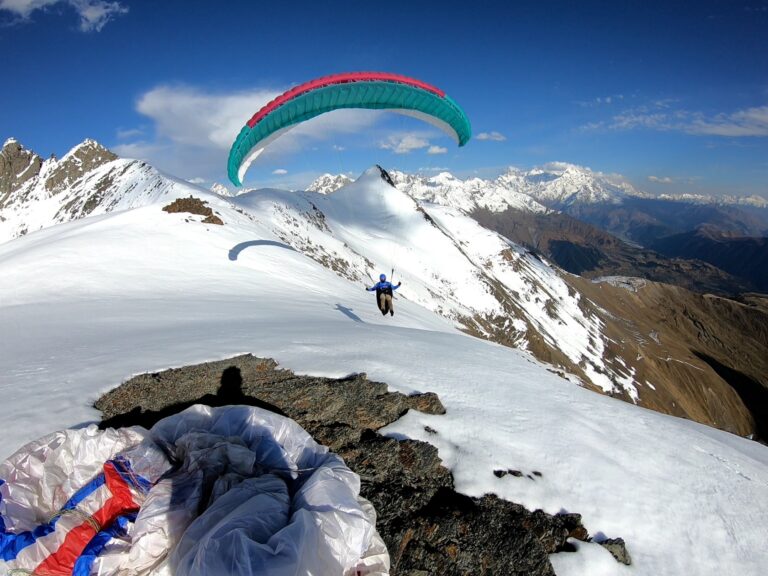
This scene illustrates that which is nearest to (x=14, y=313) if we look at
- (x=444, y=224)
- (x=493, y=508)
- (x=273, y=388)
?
(x=273, y=388)

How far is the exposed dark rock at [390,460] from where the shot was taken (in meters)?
4.30

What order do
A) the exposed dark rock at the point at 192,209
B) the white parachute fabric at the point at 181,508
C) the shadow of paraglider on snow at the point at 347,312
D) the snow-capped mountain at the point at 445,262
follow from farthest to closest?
the snow-capped mountain at the point at 445,262
the exposed dark rock at the point at 192,209
the shadow of paraglider on snow at the point at 347,312
the white parachute fabric at the point at 181,508

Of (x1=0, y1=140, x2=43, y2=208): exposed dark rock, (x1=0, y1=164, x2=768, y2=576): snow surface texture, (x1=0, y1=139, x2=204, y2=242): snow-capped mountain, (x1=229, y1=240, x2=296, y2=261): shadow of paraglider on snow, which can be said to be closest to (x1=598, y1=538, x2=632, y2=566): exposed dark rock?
(x1=0, y1=164, x2=768, y2=576): snow surface texture

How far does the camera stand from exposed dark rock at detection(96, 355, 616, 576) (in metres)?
4.30

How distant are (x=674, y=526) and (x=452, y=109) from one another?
15.5 m

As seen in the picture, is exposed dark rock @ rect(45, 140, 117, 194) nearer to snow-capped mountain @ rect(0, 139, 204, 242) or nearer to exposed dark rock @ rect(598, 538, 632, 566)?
snow-capped mountain @ rect(0, 139, 204, 242)

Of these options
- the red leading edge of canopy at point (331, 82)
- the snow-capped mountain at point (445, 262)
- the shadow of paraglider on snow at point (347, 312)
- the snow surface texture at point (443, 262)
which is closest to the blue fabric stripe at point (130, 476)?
the shadow of paraglider on snow at point (347, 312)

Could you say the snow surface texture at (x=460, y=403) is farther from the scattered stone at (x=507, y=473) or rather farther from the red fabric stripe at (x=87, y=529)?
the red fabric stripe at (x=87, y=529)

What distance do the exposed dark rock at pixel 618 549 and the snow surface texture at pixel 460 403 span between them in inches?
5.1

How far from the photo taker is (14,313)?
12.5 metres

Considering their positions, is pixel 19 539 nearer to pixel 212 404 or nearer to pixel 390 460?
pixel 212 404

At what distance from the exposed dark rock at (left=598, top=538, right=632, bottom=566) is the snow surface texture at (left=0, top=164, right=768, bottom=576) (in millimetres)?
128

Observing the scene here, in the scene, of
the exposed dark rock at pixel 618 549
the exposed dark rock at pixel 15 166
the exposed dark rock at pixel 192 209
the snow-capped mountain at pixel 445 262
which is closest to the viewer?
the exposed dark rock at pixel 618 549

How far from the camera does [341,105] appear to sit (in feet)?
53.0
